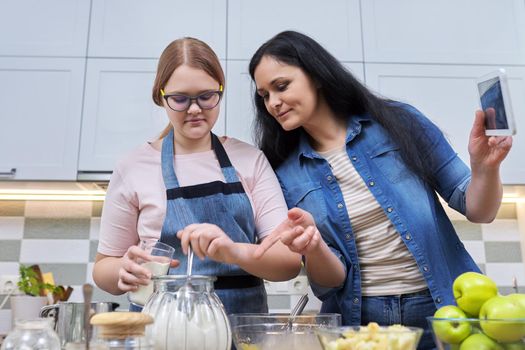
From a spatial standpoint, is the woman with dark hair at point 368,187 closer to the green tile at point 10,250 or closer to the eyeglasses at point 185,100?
the eyeglasses at point 185,100

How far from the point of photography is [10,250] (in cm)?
215

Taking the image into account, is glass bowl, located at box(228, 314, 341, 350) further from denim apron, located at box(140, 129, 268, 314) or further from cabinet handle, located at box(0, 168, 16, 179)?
cabinet handle, located at box(0, 168, 16, 179)

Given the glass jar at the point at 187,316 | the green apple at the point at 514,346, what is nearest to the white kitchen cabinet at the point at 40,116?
the glass jar at the point at 187,316

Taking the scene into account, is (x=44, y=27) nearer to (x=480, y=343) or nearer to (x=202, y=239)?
(x=202, y=239)

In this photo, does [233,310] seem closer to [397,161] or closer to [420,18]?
[397,161]

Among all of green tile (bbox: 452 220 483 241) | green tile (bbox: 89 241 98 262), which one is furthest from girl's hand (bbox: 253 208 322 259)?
green tile (bbox: 452 220 483 241)

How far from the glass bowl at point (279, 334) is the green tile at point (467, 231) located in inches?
70.0

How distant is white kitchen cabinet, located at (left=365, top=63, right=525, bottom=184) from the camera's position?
1980 mm

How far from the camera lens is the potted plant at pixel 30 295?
1.89 metres

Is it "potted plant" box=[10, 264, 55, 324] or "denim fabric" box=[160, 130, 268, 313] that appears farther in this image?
"potted plant" box=[10, 264, 55, 324]

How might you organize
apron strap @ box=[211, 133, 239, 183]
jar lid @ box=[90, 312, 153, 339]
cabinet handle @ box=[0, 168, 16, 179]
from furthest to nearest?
cabinet handle @ box=[0, 168, 16, 179], apron strap @ box=[211, 133, 239, 183], jar lid @ box=[90, 312, 153, 339]

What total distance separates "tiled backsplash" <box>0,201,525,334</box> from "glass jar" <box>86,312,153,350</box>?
5.57 ft


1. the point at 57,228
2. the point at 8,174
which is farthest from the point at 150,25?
the point at 57,228

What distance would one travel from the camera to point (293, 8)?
81.0 inches
